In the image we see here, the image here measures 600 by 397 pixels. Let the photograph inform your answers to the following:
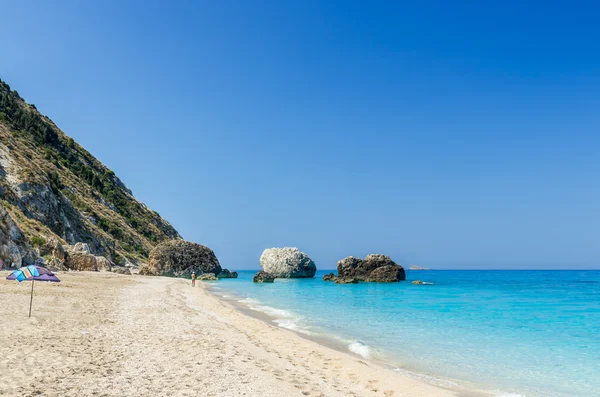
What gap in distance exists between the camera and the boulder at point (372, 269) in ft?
241

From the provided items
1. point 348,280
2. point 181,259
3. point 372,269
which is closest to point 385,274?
point 372,269

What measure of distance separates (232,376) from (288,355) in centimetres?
339

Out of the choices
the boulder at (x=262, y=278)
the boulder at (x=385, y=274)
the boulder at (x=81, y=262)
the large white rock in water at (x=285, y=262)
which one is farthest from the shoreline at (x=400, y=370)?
the large white rock in water at (x=285, y=262)

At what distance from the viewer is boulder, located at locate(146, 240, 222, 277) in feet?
237

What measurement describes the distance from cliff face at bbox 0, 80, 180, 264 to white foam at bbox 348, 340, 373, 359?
3216 centimetres

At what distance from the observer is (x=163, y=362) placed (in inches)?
373

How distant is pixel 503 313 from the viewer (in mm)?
28266

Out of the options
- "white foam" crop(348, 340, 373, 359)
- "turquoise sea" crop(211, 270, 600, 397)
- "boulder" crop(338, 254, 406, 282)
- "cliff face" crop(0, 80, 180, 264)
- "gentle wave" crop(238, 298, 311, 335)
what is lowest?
"turquoise sea" crop(211, 270, 600, 397)

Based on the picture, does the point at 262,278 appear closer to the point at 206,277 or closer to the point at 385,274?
the point at 206,277

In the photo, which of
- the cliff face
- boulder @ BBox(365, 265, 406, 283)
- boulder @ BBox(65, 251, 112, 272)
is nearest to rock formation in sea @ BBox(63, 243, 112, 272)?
boulder @ BBox(65, 251, 112, 272)

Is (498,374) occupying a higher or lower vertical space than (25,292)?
lower

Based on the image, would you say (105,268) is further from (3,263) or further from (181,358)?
(181,358)

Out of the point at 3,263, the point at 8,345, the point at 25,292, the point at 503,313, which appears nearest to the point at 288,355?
the point at 8,345

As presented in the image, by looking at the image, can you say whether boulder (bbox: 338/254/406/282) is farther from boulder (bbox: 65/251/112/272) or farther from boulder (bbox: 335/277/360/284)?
boulder (bbox: 65/251/112/272)
